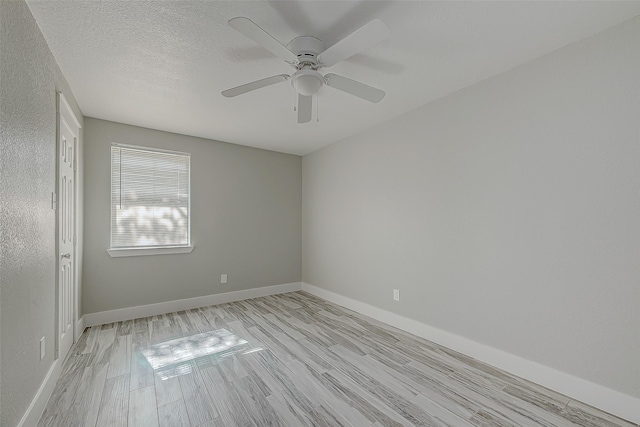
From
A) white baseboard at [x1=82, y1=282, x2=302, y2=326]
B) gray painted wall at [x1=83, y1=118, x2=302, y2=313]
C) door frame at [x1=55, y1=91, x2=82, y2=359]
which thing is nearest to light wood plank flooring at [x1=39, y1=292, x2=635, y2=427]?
white baseboard at [x1=82, y1=282, x2=302, y2=326]

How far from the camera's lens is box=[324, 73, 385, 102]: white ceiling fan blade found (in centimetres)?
191

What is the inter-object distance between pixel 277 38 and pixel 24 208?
178cm

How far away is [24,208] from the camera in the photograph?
59.5 inches

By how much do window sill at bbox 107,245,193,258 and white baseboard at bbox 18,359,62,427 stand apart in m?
1.39

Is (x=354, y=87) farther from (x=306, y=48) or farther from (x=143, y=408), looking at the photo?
(x=143, y=408)

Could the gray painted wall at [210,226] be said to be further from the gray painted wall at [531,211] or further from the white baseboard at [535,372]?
the white baseboard at [535,372]

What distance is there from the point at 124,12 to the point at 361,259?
10.5 feet

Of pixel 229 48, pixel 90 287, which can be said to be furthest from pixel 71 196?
pixel 229 48

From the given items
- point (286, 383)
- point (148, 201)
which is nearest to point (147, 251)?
point (148, 201)

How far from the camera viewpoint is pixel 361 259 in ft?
12.0

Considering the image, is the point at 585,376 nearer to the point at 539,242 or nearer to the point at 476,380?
the point at 476,380

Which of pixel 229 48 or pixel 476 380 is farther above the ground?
pixel 229 48

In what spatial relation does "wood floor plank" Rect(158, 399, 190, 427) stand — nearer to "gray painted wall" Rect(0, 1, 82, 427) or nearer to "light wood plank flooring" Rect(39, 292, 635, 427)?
"light wood plank flooring" Rect(39, 292, 635, 427)

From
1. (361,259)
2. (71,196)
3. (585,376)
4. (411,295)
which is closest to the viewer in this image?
(585,376)
